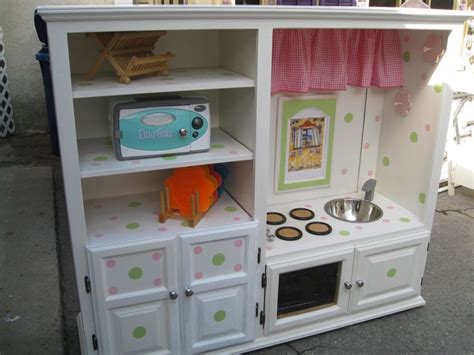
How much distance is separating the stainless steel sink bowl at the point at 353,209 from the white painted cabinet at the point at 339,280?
24cm

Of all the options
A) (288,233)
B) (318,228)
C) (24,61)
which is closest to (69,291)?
(288,233)

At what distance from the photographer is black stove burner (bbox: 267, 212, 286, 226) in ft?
6.73

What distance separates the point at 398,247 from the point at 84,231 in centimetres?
128

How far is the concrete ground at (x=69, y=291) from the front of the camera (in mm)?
1964

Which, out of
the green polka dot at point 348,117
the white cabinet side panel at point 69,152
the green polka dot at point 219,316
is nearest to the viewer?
the white cabinet side panel at point 69,152

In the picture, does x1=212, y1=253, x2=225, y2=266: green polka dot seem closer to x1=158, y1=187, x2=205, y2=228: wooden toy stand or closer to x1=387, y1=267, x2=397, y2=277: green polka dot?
x1=158, y1=187, x2=205, y2=228: wooden toy stand

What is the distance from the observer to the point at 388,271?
2.04 metres

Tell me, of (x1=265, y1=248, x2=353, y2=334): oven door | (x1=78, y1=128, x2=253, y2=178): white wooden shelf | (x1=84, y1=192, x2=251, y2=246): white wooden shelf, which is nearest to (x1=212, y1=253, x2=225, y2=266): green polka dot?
(x1=84, y1=192, x2=251, y2=246): white wooden shelf

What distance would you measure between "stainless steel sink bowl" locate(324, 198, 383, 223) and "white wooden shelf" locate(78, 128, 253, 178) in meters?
0.69

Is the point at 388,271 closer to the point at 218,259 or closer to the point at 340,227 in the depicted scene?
the point at 340,227

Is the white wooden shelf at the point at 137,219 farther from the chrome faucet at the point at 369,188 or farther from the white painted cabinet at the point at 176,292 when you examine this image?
the chrome faucet at the point at 369,188

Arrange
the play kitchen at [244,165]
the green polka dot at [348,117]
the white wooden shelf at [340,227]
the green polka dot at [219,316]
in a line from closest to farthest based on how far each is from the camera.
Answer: the play kitchen at [244,165], the green polka dot at [219,316], the white wooden shelf at [340,227], the green polka dot at [348,117]

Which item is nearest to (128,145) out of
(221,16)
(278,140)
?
(221,16)

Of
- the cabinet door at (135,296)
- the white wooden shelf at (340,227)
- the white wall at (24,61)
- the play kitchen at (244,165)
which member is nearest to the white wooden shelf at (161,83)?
the play kitchen at (244,165)
